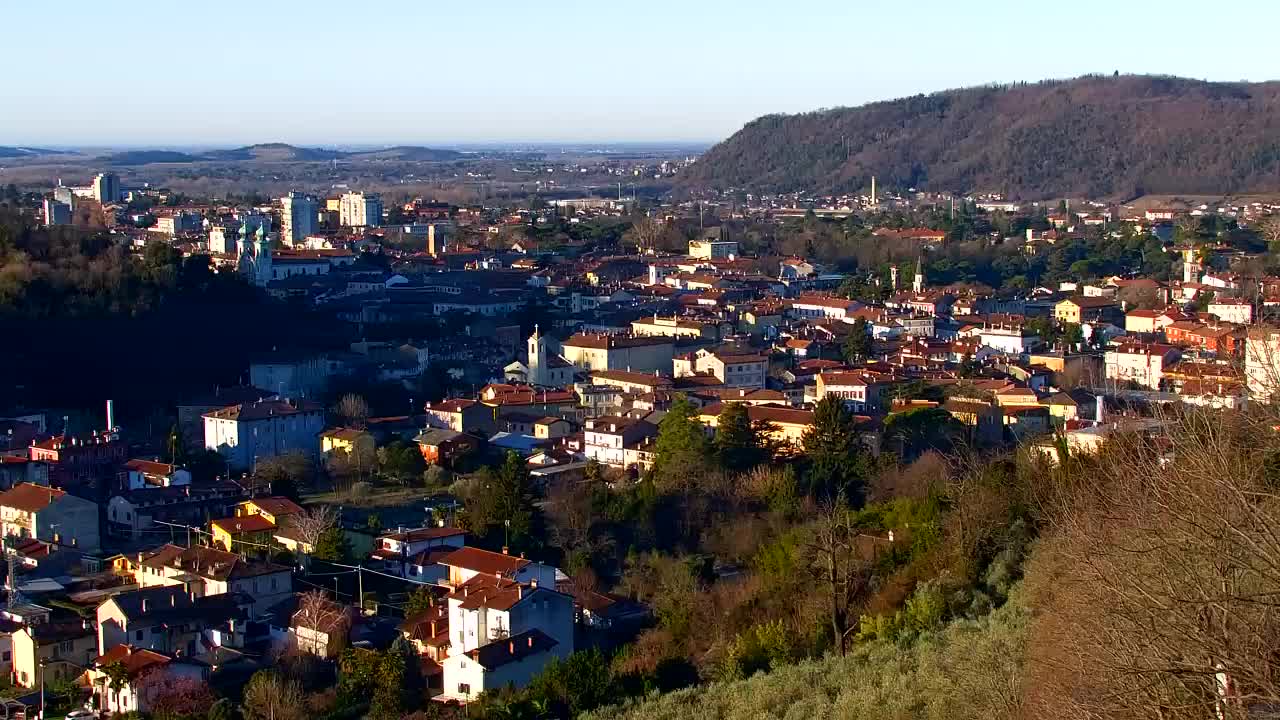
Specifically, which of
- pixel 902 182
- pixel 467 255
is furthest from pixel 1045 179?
pixel 467 255

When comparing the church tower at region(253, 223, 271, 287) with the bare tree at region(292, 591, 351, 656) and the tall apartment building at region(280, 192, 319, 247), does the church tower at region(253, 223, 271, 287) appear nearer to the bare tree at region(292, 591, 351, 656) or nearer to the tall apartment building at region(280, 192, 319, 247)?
the tall apartment building at region(280, 192, 319, 247)

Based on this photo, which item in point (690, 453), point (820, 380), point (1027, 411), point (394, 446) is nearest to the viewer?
point (690, 453)

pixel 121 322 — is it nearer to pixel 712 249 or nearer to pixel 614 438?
pixel 614 438

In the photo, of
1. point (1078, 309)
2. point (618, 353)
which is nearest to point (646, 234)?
point (1078, 309)

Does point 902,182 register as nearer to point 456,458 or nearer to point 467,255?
point 467,255

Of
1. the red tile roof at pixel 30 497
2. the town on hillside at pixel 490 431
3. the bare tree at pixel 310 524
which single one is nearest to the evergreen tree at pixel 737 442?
the town on hillside at pixel 490 431

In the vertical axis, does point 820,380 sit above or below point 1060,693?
below
